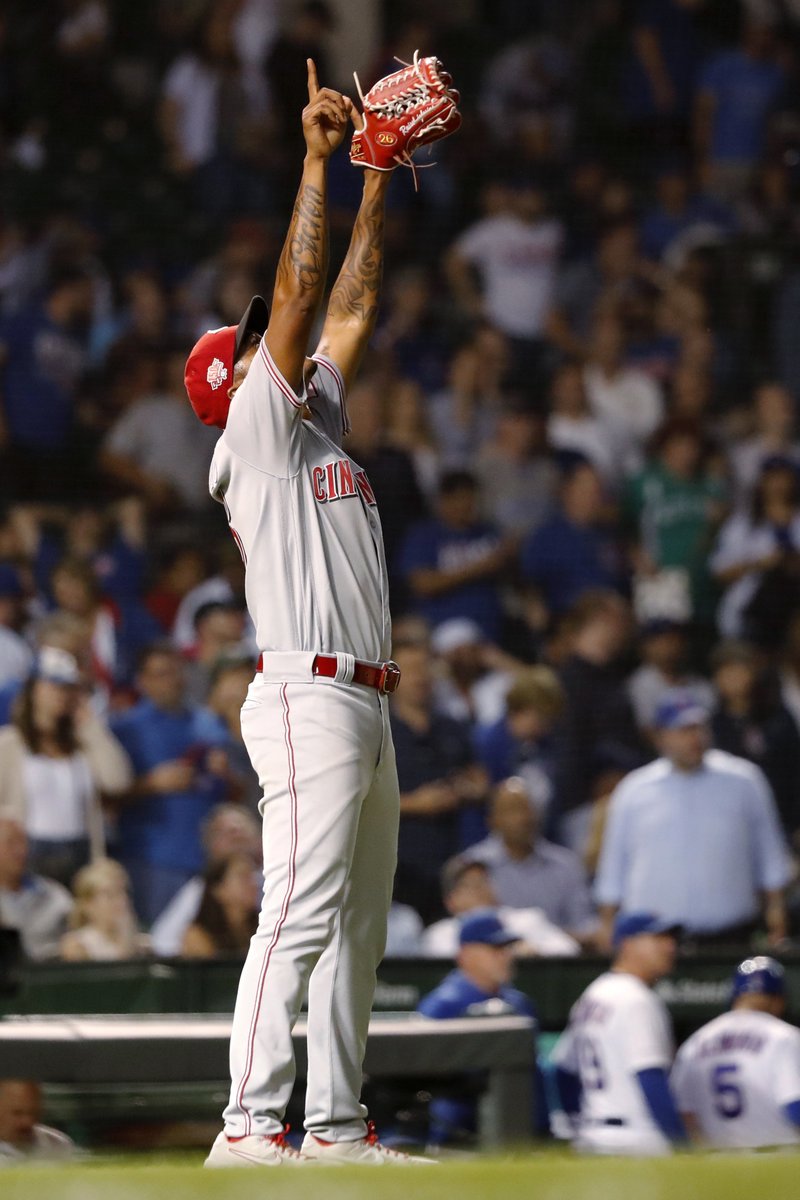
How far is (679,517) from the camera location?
9.47 m

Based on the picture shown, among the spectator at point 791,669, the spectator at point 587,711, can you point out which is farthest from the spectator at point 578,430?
the spectator at point 791,669

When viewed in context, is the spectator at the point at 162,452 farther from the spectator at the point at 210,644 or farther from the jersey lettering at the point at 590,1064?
the jersey lettering at the point at 590,1064

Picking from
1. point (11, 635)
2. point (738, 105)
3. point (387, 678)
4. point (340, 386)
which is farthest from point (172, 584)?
point (387, 678)

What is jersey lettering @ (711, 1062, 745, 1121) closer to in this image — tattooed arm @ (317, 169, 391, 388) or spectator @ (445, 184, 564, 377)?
Result: tattooed arm @ (317, 169, 391, 388)

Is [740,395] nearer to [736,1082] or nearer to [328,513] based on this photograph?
[736,1082]

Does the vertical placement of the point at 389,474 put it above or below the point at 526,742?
above

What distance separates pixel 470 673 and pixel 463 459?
1366mm

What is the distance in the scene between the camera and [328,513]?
3473mm

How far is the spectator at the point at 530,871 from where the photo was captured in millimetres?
7527

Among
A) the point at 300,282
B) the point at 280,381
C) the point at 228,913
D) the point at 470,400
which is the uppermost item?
the point at 470,400

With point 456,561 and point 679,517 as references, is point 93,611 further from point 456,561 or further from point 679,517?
point 679,517

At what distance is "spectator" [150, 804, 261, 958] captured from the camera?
23.6ft

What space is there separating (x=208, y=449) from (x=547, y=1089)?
13.8ft

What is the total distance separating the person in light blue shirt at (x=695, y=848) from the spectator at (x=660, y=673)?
1.01 m
